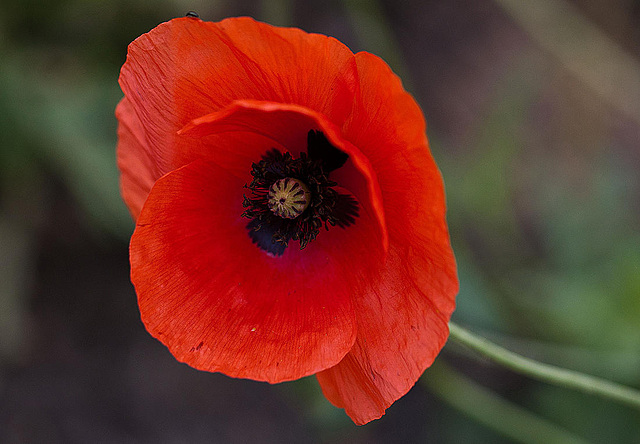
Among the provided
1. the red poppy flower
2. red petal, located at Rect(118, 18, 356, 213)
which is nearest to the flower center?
the red poppy flower

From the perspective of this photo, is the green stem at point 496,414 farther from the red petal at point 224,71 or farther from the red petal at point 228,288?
the red petal at point 224,71

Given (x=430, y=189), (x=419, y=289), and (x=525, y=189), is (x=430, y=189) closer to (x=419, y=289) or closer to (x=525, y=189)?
(x=419, y=289)

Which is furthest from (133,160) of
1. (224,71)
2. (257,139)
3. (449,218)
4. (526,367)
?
(449,218)

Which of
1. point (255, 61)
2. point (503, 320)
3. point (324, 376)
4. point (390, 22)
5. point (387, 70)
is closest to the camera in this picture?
point (387, 70)

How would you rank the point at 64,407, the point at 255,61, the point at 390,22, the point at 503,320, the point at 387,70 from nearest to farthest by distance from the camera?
the point at 387,70 < the point at 255,61 < the point at 503,320 < the point at 64,407 < the point at 390,22

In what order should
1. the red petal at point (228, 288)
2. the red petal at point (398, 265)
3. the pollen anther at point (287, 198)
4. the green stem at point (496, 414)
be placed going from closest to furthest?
the red petal at point (398, 265) < the red petal at point (228, 288) < the pollen anther at point (287, 198) < the green stem at point (496, 414)

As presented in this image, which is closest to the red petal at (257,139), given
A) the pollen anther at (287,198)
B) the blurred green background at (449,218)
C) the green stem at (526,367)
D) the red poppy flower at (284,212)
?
the red poppy flower at (284,212)

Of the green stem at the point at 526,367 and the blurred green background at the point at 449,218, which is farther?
the blurred green background at the point at 449,218

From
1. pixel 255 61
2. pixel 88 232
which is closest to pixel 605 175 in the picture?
pixel 255 61
